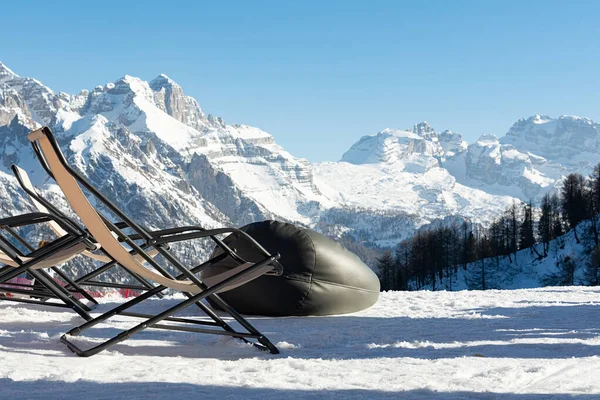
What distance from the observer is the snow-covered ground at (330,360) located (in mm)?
3395

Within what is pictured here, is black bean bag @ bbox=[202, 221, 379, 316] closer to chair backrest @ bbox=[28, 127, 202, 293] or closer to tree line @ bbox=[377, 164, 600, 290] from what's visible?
chair backrest @ bbox=[28, 127, 202, 293]

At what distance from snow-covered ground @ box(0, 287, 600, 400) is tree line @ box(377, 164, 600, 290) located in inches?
1803

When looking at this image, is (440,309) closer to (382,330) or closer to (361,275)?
(361,275)

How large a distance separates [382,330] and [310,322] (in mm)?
871

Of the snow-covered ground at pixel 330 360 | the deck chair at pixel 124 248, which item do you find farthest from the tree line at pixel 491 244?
the deck chair at pixel 124 248

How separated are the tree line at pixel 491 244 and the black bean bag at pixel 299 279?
44841 mm

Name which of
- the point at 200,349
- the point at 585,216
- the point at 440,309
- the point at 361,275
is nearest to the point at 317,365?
the point at 200,349

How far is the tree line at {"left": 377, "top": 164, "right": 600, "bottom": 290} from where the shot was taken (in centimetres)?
5134

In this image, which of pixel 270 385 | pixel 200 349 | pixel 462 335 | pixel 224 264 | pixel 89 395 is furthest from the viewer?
pixel 224 264

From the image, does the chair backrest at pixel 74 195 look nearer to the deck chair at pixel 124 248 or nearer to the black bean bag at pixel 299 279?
the deck chair at pixel 124 248

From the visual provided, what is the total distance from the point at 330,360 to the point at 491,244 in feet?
190

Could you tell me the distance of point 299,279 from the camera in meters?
6.98

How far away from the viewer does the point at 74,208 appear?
3967 mm

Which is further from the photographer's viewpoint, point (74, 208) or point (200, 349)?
point (200, 349)
